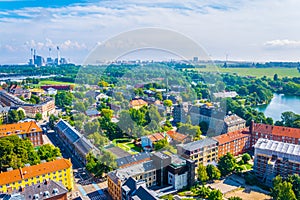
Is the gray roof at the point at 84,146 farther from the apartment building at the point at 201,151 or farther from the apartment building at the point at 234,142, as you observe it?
the apartment building at the point at 234,142

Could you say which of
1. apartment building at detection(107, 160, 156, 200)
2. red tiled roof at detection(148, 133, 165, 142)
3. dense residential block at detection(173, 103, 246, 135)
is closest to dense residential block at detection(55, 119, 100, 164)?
apartment building at detection(107, 160, 156, 200)

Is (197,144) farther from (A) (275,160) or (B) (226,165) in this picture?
(A) (275,160)

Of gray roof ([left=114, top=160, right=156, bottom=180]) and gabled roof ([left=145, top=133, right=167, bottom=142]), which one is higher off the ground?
gabled roof ([left=145, top=133, right=167, bottom=142])

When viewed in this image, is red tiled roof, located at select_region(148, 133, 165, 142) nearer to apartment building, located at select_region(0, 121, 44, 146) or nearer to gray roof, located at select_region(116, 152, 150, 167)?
gray roof, located at select_region(116, 152, 150, 167)

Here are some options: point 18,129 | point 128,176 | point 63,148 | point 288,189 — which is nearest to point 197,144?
point 128,176

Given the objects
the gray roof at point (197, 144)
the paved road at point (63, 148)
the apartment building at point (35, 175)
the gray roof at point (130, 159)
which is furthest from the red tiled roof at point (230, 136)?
the apartment building at point (35, 175)

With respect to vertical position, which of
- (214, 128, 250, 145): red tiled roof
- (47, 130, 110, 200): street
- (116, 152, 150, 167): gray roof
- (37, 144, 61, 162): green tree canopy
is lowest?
(47, 130, 110, 200): street

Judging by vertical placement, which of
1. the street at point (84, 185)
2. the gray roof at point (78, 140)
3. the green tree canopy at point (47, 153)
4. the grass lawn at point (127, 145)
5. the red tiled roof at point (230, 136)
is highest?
the red tiled roof at point (230, 136)
